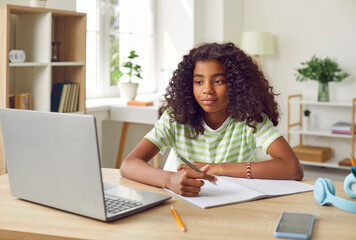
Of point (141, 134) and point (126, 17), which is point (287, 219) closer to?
point (141, 134)

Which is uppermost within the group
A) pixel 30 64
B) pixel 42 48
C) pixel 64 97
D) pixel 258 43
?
pixel 258 43

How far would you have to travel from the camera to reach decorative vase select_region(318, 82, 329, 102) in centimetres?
446

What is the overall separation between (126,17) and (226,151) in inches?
120

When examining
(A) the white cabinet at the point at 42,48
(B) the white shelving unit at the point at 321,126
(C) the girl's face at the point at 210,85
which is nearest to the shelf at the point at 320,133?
(B) the white shelving unit at the point at 321,126

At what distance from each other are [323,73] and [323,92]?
0.61 feet

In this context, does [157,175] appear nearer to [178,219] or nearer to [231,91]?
[178,219]

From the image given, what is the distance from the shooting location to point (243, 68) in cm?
166

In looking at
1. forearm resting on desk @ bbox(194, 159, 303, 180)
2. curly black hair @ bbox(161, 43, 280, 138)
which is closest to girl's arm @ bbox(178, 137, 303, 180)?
forearm resting on desk @ bbox(194, 159, 303, 180)

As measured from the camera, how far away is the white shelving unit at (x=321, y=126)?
4.55 meters

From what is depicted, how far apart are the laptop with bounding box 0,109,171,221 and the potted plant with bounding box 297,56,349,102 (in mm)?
3536

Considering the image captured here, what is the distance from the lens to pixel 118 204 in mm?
1103

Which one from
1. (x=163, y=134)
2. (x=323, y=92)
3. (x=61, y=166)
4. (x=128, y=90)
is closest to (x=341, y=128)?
(x=323, y=92)

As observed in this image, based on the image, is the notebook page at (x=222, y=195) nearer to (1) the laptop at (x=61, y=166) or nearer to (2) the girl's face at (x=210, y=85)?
(1) the laptop at (x=61, y=166)

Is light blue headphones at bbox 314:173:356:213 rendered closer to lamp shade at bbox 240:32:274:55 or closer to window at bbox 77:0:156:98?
window at bbox 77:0:156:98
